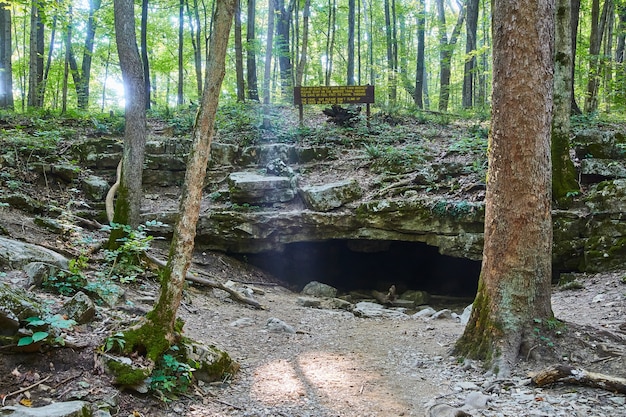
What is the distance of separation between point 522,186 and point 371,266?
7916 millimetres

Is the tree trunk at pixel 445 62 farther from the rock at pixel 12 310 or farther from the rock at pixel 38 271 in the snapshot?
the rock at pixel 12 310

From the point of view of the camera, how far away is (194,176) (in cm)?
394

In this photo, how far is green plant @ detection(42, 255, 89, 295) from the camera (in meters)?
4.70

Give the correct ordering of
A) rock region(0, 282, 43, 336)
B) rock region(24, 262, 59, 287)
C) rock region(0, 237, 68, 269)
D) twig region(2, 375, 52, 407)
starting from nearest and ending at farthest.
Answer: twig region(2, 375, 52, 407) → rock region(0, 282, 43, 336) → rock region(24, 262, 59, 287) → rock region(0, 237, 68, 269)

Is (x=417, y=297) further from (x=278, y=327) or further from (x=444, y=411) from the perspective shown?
(x=444, y=411)

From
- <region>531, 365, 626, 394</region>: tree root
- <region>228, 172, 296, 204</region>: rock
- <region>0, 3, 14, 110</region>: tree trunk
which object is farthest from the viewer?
<region>0, 3, 14, 110</region>: tree trunk

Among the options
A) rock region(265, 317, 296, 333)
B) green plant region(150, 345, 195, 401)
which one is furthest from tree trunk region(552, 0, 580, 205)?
green plant region(150, 345, 195, 401)

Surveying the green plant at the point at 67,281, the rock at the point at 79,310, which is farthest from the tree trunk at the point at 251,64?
the rock at the point at 79,310

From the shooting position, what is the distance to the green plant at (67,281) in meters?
4.70

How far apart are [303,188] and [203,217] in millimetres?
→ 2610

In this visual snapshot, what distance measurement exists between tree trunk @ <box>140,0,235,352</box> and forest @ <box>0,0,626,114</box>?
22.8 ft

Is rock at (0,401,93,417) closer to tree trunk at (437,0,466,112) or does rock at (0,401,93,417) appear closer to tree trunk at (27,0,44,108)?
tree trunk at (27,0,44,108)

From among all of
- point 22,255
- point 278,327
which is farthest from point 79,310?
point 278,327

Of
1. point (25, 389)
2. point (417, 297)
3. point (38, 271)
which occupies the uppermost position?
point (38, 271)
